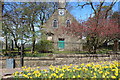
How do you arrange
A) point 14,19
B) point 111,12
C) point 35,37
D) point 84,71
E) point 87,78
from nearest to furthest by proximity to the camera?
point 87,78 < point 84,71 < point 14,19 < point 35,37 < point 111,12

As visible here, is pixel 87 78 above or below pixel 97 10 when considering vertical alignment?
below

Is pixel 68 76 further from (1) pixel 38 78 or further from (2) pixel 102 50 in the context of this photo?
(2) pixel 102 50

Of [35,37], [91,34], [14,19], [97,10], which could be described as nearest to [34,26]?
[35,37]

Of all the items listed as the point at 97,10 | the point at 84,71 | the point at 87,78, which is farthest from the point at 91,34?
the point at 87,78

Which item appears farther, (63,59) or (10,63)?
(63,59)

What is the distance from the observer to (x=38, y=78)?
2273mm

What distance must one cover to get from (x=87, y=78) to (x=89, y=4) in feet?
14.1

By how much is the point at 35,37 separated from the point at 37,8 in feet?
3.70

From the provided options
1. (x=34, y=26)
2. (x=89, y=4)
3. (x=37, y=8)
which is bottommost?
(x=34, y=26)

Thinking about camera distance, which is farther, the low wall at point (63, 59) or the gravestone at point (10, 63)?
the low wall at point (63, 59)

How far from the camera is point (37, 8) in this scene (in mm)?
5039

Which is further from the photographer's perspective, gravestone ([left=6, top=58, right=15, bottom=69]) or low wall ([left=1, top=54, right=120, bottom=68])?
low wall ([left=1, top=54, right=120, bottom=68])

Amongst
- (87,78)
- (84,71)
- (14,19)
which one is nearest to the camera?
(87,78)

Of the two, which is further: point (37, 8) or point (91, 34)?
point (91, 34)
